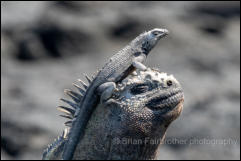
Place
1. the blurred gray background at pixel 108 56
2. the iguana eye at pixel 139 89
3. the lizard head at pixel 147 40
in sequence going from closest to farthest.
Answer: the iguana eye at pixel 139 89, the lizard head at pixel 147 40, the blurred gray background at pixel 108 56

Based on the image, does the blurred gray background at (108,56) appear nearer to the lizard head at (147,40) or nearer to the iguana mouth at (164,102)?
the lizard head at (147,40)

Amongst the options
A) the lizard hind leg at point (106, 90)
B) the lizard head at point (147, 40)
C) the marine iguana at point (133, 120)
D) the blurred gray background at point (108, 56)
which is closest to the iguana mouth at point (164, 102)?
the marine iguana at point (133, 120)

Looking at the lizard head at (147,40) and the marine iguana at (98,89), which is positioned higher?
the lizard head at (147,40)

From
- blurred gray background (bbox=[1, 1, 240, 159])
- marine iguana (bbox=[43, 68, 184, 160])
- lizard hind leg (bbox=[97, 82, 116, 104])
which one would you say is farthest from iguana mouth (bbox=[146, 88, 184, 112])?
blurred gray background (bbox=[1, 1, 240, 159])

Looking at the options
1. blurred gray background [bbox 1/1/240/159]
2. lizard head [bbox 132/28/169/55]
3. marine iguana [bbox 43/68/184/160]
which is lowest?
marine iguana [bbox 43/68/184/160]

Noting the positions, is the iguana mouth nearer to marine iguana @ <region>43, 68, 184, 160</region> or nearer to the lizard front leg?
marine iguana @ <region>43, 68, 184, 160</region>

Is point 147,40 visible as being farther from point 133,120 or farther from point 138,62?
point 133,120

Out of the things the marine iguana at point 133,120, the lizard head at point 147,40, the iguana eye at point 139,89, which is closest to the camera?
the marine iguana at point 133,120

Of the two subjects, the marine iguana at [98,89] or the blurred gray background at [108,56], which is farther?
the blurred gray background at [108,56]

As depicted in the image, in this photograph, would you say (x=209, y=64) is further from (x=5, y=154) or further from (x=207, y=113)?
(x=5, y=154)
